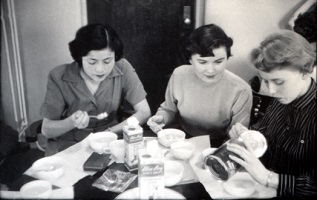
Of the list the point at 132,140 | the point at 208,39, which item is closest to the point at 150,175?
the point at 132,140

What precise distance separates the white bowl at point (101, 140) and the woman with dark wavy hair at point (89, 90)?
0.07m

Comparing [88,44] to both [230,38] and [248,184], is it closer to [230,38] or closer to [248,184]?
[230,38]

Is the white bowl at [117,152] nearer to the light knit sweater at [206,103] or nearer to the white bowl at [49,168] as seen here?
the white bowl at [49,168]

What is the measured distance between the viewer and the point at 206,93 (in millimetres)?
1500

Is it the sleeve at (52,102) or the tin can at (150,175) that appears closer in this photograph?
the tin can at (150,175)

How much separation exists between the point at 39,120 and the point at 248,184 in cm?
90

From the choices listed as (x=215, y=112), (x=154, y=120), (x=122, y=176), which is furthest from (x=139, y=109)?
(x=122, y=176)

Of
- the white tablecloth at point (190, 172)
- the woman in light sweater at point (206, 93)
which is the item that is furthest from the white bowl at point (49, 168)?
the woman in light sweater at point (206, 93)

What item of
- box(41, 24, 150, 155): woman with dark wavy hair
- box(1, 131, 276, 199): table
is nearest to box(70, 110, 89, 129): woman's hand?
box(41, 24, 150, 155): woman with dark wavy hair

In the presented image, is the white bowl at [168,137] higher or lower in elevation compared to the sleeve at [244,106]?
lower

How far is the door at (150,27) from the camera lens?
49.8 inches

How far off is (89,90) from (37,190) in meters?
0.59

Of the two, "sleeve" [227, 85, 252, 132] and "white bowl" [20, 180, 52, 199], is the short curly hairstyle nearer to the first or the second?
"sleeve" [227, 85, 252, 132]

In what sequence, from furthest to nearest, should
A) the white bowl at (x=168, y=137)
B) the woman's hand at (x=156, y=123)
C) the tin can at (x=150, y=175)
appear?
the woman's hand at (x=156, y=123)
the white bowl at (x=168, y=137)
the tin can at (x=150, y=175)
